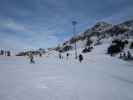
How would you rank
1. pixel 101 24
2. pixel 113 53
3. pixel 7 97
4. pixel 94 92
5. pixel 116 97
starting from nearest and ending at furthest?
pixel 7 97 → pixel 116 97 → pixel 94 92 → pixel 113 53 → pixel 101 24

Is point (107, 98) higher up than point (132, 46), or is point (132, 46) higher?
point (132, 46)

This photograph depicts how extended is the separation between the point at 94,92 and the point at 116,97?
2.86 ft

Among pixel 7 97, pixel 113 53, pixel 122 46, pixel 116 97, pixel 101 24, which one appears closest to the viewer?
Answer: pixel 7 97

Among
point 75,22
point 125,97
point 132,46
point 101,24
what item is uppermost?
point 101,24

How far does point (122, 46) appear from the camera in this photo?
41875 mm

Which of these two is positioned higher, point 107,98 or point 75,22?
point 75,22

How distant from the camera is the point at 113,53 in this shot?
38750 millimetres

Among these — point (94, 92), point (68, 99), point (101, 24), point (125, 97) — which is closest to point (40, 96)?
point (68, 99)

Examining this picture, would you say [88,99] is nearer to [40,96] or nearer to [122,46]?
[40,96]

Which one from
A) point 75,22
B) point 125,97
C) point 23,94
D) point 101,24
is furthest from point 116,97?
point 101,24

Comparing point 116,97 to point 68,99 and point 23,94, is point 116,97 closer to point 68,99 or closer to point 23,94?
point 68,99

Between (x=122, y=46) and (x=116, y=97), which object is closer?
(x=116, y=97)

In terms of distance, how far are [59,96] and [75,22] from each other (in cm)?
3678

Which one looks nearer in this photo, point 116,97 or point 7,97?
point 7,97
